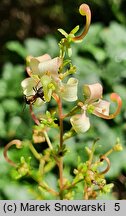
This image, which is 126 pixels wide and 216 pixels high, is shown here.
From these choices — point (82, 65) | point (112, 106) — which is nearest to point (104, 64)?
point (82, 65)

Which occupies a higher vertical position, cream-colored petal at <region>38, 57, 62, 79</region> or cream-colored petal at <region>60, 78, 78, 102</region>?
cream-colored petal at <region>38, 57, 62, 79</region>

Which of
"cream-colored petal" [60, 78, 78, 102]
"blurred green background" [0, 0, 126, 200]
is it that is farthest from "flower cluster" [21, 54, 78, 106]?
"blurred green background" [0, 0, 126, 200]

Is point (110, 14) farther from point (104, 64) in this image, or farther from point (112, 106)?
point (112, 106)

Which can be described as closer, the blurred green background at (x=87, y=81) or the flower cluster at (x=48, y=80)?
the flower cluster at (x=48, y=80)

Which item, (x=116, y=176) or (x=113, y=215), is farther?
(x=116, y=176)

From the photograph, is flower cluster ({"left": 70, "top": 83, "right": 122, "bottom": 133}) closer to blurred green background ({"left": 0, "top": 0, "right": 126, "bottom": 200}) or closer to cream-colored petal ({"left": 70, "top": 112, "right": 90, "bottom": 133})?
cream-colored petal ({"left": 70, "top": 112, "right": 90, "bottom": 133})

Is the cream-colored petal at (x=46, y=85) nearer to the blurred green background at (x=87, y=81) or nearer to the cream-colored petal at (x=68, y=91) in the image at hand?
the cream-colored petal at (x=68, y=91)

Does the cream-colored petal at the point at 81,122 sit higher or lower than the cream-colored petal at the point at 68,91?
lower

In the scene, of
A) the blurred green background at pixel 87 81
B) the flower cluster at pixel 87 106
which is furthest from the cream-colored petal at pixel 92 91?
the blurred green background at pixel 87 81
